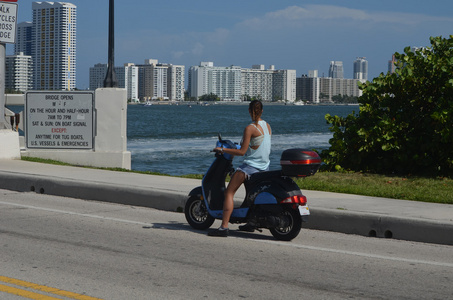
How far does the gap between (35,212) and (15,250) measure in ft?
9.72

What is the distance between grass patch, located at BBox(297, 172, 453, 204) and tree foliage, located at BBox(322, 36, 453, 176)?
614 millimetres

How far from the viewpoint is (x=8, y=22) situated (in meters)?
16.8

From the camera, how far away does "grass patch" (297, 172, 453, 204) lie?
11.6 meters

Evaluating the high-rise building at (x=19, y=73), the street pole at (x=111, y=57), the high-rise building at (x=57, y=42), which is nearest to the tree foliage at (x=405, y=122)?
the street pole at (x=111, y=57)

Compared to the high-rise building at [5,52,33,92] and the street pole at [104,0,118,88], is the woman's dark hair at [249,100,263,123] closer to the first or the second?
the street pole at [104,0,118,88]

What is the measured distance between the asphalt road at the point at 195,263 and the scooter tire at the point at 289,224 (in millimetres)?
118

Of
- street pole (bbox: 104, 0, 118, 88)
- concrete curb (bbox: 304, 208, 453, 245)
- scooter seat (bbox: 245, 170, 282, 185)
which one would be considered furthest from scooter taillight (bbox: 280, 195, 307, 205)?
street pole (bbox: 104, 0, 118, 88)

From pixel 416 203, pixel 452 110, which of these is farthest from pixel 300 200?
pixel 452 110

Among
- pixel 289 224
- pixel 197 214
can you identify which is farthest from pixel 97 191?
pixel 289 224

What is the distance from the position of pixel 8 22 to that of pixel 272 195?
413 inches

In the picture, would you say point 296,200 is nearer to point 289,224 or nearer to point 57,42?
point 289,224

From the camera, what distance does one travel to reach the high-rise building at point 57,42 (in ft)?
106

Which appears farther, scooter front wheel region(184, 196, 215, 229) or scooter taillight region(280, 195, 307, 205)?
scooter front wheel region(184, 196, 215, 229)

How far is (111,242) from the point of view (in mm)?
8641
